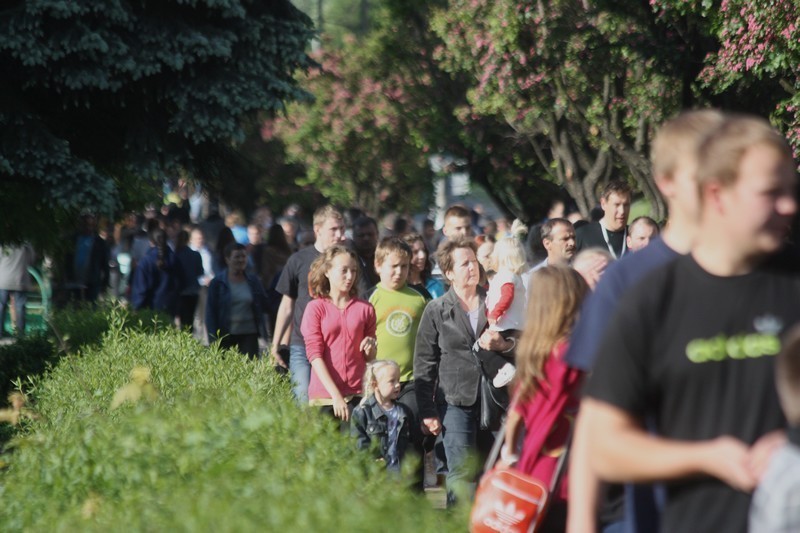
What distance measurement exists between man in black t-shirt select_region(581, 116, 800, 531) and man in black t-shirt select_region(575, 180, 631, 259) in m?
7.18

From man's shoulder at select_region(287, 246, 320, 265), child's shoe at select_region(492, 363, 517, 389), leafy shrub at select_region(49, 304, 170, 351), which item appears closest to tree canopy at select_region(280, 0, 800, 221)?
man's shoulder at select_region(287, 246, 320, 265)

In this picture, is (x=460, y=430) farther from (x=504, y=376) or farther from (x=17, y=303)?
(x=17, y=303)

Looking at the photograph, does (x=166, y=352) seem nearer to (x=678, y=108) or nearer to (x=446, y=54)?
(x=678, y=108)

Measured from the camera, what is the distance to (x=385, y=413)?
8.28 metres

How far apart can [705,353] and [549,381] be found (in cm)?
216

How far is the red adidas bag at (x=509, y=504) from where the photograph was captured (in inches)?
197

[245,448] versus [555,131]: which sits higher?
[555,131]

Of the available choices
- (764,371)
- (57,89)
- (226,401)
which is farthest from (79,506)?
(57,89)

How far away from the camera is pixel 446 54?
2981 cm

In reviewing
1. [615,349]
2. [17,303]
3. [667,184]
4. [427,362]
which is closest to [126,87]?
[427,362]

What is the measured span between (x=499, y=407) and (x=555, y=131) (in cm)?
2293

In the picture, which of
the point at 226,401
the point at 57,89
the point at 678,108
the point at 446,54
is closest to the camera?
the point at 226,401

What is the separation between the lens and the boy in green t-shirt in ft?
30.8

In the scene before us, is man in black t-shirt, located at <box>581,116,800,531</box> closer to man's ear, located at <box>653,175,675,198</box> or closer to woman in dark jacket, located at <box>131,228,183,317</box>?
man's ear, located at <box>653,175,675,198</box>
